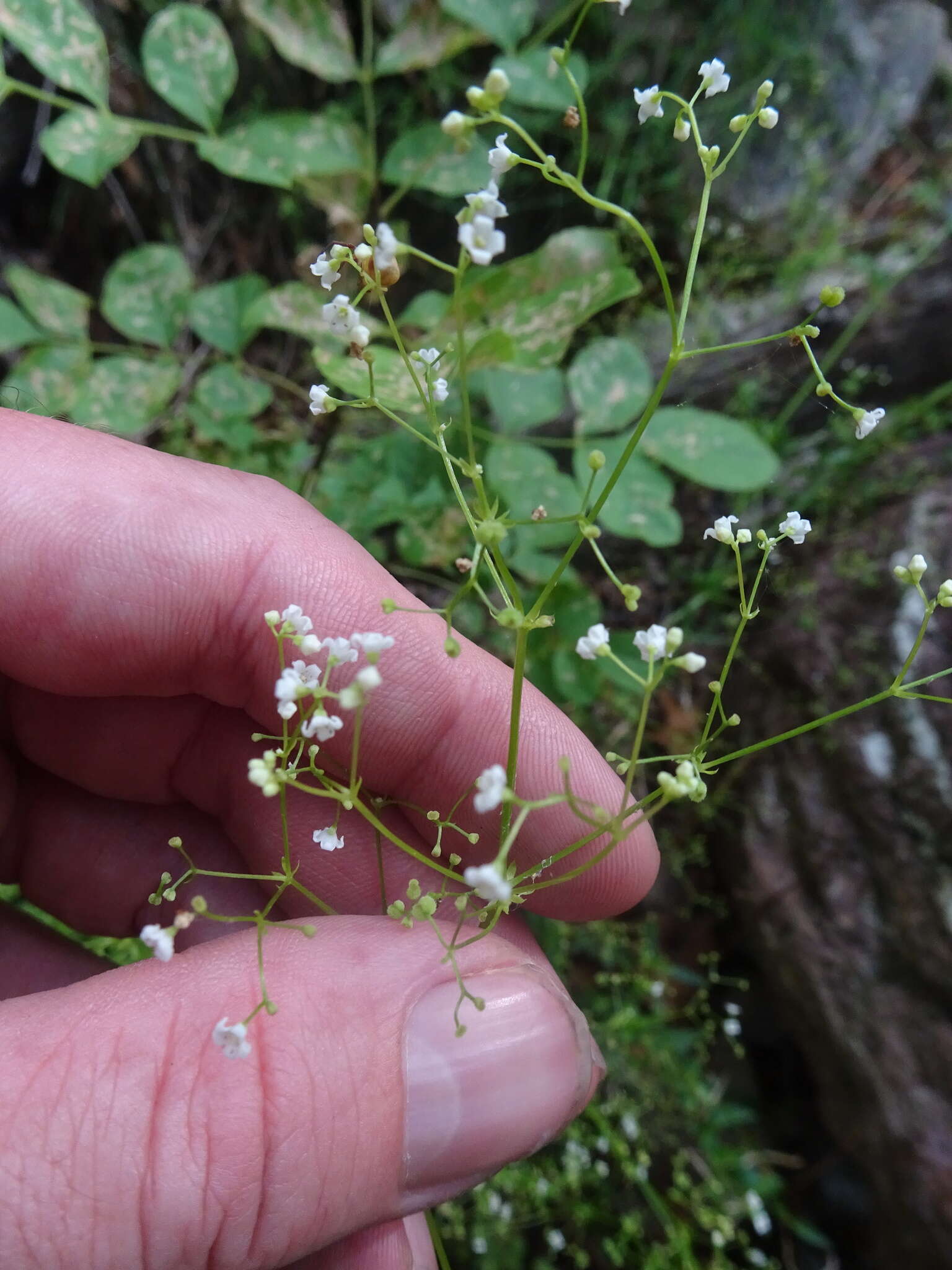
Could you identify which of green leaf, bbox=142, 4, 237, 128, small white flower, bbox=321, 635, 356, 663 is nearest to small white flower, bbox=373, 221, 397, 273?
small white flower, bbox=321, 635, 356, 663

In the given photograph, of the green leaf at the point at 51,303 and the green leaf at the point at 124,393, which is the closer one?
the green leaf at the point at 124,393

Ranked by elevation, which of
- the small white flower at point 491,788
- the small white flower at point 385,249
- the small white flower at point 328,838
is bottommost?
the small white flower at point 328,838

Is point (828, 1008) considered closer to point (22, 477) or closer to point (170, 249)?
point (22, 477)

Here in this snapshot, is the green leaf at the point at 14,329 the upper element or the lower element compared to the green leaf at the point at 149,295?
lower

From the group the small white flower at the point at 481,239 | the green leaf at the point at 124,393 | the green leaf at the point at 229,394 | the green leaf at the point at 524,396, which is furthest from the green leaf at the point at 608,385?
the small white flower at the point at 481,239

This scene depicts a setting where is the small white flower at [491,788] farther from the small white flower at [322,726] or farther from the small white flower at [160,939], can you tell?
the small white flower at [160,939]

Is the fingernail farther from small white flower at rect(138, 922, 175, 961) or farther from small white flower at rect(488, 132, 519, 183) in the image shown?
small white flower at rect(488, 132, 519, 183)

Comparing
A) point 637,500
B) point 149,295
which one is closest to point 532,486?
point 637,500
